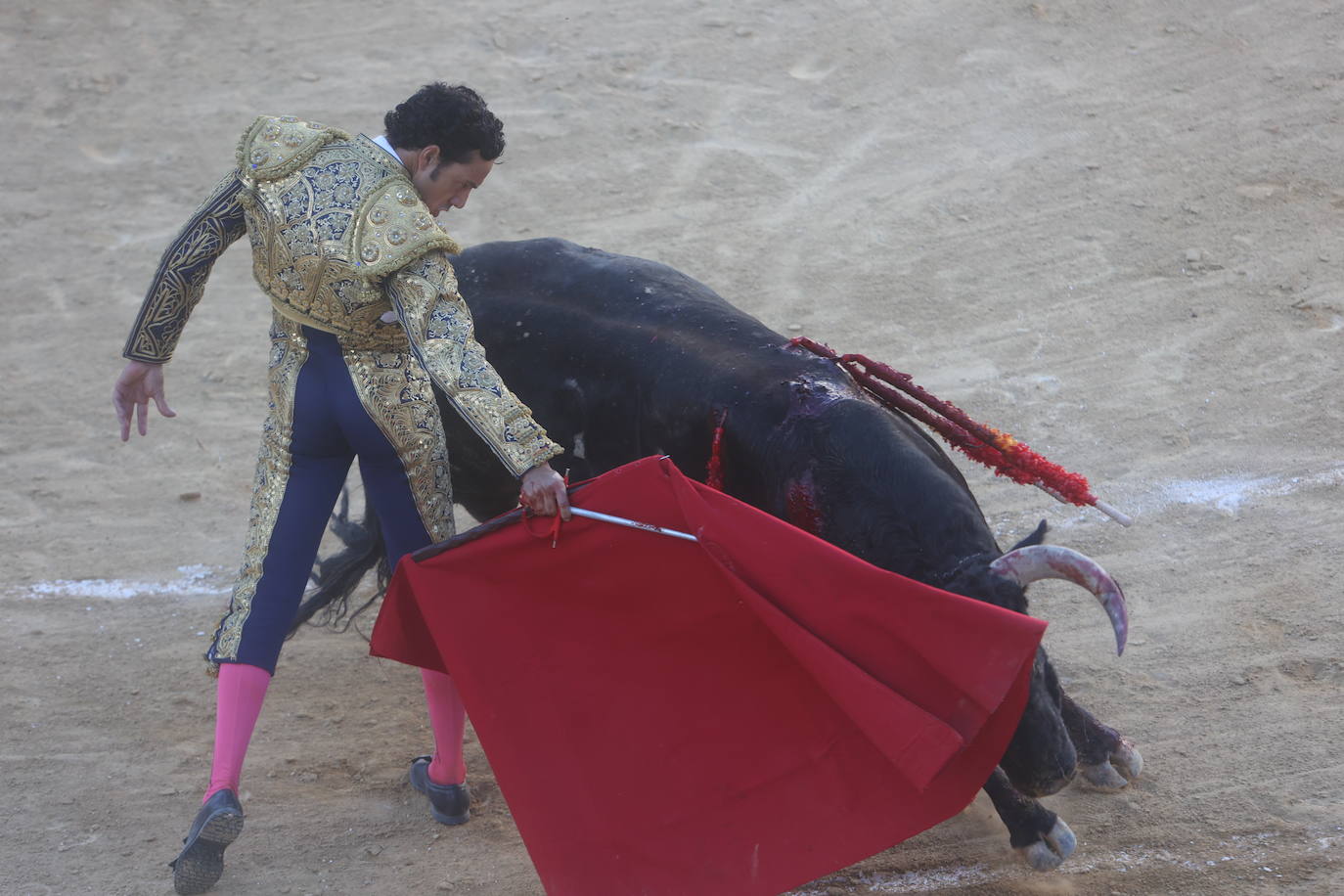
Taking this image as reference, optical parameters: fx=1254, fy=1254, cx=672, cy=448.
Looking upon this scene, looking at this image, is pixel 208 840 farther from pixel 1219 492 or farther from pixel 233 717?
pixel 1219 492

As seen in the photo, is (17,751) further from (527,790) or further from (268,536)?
(527,790)

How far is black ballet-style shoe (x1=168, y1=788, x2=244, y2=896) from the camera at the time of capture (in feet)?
9.29

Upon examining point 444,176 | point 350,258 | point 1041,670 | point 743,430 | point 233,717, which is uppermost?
point 444,176

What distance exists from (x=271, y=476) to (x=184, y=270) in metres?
0.52

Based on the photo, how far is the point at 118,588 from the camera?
4473mm

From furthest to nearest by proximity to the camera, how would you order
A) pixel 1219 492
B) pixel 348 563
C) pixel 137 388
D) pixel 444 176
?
pixel 1219 492 < pixel 348 563 < pixel 137 388 < pixel 444 176

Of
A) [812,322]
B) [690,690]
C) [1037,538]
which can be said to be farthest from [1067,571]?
[812,322]

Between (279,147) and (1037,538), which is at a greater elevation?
(279,147)

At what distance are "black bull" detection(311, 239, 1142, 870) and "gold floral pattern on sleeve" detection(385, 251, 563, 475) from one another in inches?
27.2

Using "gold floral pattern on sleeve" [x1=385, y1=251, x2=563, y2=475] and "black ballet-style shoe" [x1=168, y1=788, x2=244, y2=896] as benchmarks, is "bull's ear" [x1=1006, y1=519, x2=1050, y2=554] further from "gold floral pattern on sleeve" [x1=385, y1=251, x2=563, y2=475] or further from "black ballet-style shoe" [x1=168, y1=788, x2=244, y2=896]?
"black ballet-style shoe" [x1=168, y1=788, x2=244, y2=896]

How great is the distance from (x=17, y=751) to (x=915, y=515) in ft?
8.72

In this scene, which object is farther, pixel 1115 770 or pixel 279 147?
pixel 1115 770

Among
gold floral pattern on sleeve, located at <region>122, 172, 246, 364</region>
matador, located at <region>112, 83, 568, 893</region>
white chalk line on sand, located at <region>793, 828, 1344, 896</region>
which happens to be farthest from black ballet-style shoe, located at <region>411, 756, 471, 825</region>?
gold floral pattern on sleeve, located at <region>122, 172, 246, 364</region>

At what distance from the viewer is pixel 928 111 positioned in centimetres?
705
